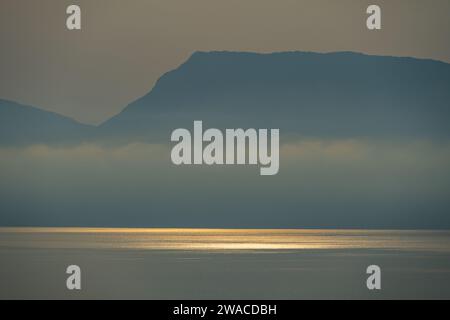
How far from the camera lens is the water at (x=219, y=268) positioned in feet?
58.6

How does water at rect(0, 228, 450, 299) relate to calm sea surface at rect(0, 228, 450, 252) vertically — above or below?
below

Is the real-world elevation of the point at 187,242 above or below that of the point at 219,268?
above

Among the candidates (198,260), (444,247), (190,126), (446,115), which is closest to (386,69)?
(446,115)

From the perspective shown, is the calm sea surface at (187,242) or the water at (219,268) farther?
the calm sea surface at (187,242)

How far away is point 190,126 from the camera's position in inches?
771

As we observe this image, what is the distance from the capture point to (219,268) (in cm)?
2138

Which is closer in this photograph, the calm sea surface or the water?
the water

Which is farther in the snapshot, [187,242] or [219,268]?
[187,242]

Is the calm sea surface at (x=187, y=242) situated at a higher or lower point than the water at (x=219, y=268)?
higher

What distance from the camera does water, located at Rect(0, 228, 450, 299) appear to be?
17.9m
